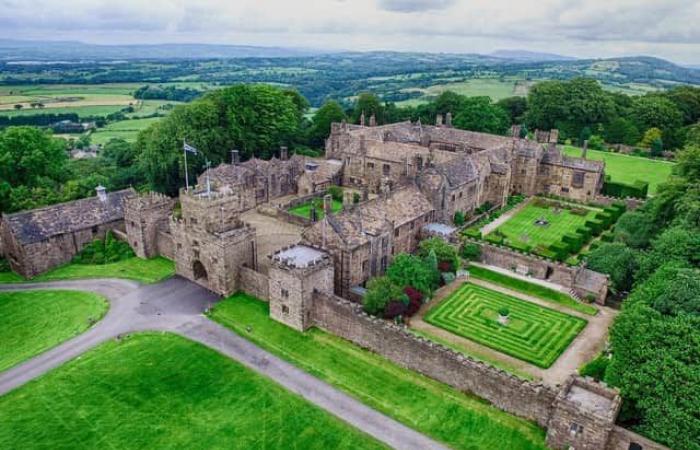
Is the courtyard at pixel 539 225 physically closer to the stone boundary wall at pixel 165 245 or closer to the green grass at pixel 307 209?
the green grass at pixel 307 209

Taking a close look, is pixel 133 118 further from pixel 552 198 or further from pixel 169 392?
pixel 169 392

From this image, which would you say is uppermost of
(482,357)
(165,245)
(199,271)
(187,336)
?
(165,245)

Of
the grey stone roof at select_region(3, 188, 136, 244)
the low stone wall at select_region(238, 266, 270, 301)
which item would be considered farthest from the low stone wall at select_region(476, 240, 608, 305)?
the grey stone roof at select_region(3, 188, 136, 244)

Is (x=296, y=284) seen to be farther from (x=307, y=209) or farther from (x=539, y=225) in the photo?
(x=539, y=225)

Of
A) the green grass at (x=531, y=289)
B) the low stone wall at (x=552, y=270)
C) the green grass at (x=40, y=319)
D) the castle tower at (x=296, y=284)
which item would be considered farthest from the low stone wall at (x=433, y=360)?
the green grass at (x=40, y=319)

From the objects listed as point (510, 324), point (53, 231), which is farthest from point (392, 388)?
point (53, 231)

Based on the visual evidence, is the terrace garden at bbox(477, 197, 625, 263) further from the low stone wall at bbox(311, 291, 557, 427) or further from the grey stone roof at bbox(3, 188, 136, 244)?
the grey stone roof at bbox(3, 188, 136, 244)

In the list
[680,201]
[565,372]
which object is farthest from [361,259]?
[680,201]

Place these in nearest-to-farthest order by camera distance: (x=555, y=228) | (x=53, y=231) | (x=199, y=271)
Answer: (x=199, y=271) < (x=53, y=231) < (x=555, y=228)
